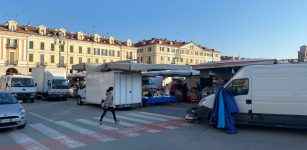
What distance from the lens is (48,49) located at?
250 feet

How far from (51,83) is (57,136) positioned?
18935 mm

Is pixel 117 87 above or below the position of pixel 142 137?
above

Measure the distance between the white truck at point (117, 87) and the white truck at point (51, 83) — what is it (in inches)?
284

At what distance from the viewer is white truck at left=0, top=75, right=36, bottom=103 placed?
25.1 m

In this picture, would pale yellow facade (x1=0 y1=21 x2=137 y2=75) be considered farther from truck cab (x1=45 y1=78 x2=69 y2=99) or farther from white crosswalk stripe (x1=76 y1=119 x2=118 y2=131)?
white crosswalk stripe (x1=76 y1=119 x2=118 y2=131)

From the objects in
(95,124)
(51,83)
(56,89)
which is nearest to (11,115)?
(95,124)

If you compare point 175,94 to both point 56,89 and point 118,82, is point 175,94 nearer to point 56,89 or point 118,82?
point 118,82

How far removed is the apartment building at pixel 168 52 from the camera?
4279 inches

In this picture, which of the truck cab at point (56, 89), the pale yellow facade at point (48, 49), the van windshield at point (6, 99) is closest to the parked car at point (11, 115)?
the van windshield at point (6, 99)

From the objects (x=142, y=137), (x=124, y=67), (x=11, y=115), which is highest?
(x=124, y=67)

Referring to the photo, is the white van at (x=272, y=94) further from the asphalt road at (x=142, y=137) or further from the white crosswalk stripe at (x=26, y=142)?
the white crosswalk stripe at (x=26, y=142)

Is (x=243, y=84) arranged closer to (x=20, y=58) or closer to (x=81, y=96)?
(x=81, y=96)

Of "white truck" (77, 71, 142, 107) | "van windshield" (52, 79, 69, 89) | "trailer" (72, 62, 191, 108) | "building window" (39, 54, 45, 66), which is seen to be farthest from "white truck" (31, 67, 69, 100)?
"building window" (39, 54, 45, 66)

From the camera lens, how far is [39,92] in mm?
29875
